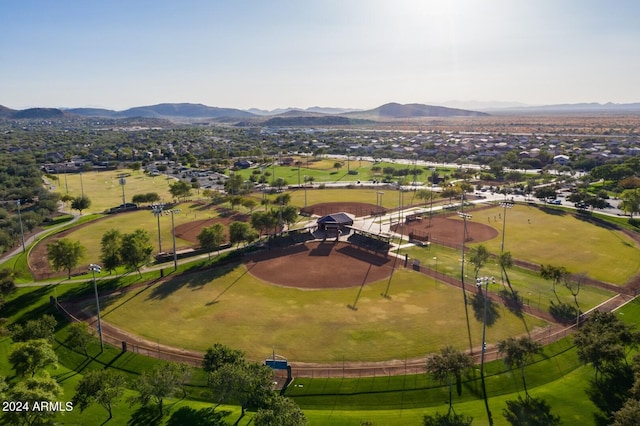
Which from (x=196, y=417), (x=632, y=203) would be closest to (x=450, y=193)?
(x=632, y=203)

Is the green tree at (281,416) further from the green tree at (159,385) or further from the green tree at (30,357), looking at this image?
the green tree at (30,357)

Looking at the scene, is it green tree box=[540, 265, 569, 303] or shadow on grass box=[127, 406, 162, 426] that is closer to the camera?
shadow on grass box=[127, 406, 162, 426]

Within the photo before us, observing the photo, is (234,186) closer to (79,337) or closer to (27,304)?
(27,304)

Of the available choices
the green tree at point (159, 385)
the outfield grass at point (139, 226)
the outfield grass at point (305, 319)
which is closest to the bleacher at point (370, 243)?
the outfield grass at point (305, 319)

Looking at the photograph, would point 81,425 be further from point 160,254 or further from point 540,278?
point 540,278

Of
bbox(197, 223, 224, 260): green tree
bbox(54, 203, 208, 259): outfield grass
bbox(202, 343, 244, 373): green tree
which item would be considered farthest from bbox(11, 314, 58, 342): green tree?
bbox(54, 203, 208, 259): outfield grass

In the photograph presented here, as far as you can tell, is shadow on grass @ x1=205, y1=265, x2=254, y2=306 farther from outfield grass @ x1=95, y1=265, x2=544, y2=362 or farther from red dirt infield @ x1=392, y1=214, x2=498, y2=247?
red dirt infield @ x1=392, y1=214, x2=498, y2=247

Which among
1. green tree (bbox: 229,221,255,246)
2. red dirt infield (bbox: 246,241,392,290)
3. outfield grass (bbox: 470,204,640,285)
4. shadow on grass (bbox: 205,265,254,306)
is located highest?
green tree (bbox: 229,221,255,246)
